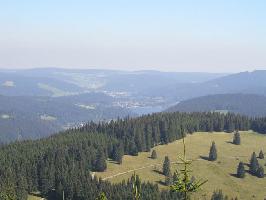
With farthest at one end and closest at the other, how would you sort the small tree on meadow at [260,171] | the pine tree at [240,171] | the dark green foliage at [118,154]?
the dark green foliage at [118,154] < the small tree on meadow at [260,171] < the pine tree at [240,171]

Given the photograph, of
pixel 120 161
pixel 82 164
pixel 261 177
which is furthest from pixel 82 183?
pixel 261 177

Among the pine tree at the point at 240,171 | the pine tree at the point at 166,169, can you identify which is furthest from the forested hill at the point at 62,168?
the pine tree at the point at 240,171

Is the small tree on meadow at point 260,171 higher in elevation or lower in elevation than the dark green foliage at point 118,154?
lower

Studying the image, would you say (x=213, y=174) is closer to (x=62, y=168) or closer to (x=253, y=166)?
(x=253, y=166)

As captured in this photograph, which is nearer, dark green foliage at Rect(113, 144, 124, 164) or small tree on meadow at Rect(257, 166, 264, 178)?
small tree on meadow at Rect(257, 166, 264, 178)

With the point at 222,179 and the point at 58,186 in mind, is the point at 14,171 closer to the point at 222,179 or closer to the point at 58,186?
the point at 58,186

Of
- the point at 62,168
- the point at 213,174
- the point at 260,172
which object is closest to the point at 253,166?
the point at 260,172

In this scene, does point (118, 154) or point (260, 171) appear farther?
point (118, 154)

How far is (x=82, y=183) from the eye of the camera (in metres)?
145

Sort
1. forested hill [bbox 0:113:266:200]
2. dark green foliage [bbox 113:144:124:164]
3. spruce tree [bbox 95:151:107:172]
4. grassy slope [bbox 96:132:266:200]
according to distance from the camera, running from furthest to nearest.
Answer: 1. dark green foliage [bbox 113:144:124:164]
2. spruce tree [bbox 95:151:107:172]
3. grassy slope [bbox 96:132:266:200]
4. forested hill [bbox 0:113:266:200]

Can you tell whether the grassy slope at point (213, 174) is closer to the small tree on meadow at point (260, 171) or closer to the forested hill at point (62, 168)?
the small tree on meadow at point (260, 171)

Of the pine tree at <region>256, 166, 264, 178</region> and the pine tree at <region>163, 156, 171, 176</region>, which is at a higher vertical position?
the pine tree at <region>163, 156, 171, 176</region>

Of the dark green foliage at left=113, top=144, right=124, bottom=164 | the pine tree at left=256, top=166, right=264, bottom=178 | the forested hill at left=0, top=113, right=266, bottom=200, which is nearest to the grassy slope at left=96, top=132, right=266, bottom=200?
the dark green foliage at left=113, top=144, right=124, bottom=164

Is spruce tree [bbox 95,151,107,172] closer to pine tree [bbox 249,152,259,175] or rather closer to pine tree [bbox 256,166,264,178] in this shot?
pine tree [bbox 249,152,259,175]
